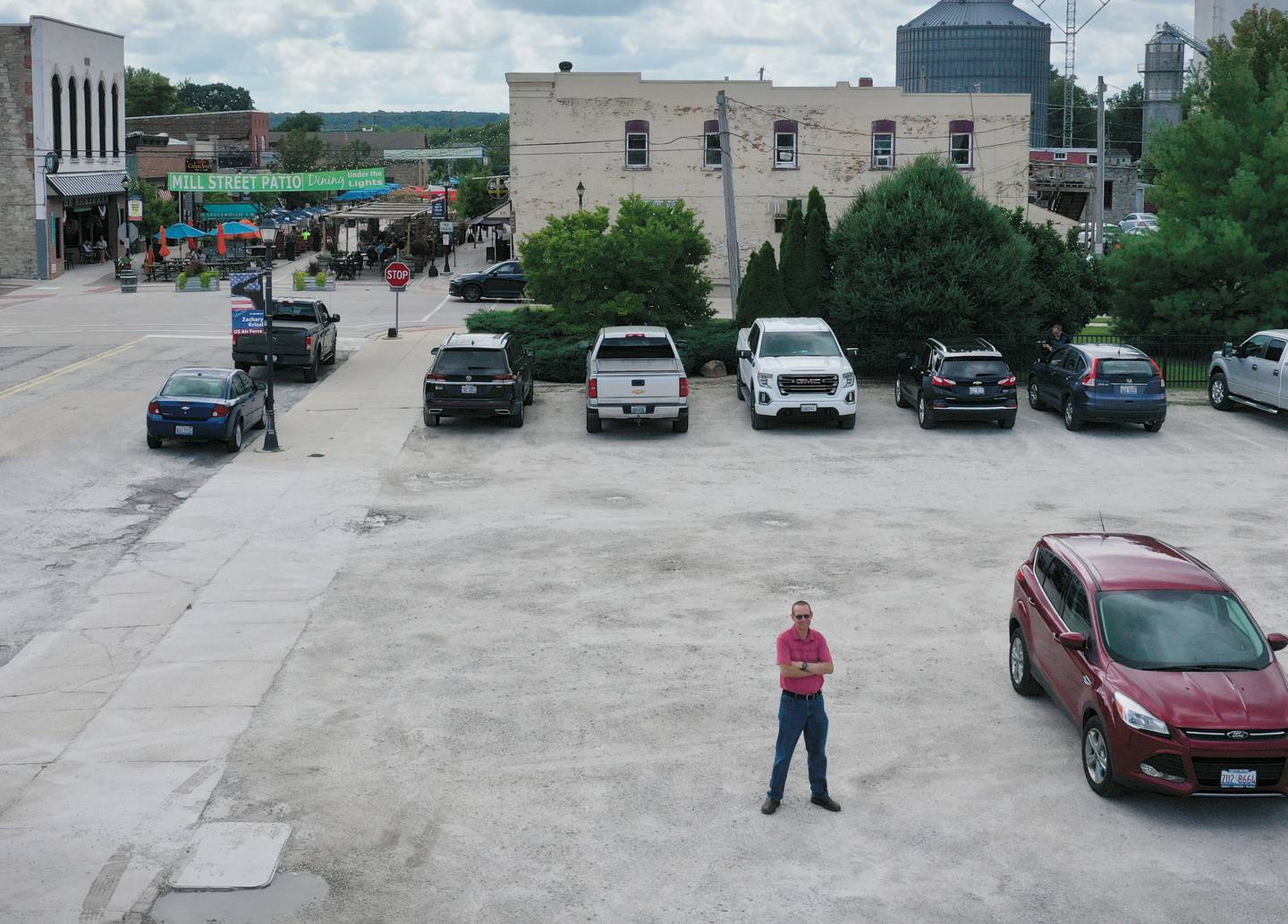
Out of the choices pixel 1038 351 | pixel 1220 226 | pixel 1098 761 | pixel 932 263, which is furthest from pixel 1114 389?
pixel 1098 761

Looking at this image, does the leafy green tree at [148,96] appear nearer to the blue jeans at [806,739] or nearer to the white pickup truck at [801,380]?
the white pickup truck at [801,380]

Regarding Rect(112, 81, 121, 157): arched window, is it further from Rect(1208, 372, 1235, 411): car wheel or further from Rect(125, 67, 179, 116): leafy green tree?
Rect(125, 67, 179, 116): leafy green tree

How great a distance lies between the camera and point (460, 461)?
2528 cm

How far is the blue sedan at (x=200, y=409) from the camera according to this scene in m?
25.2

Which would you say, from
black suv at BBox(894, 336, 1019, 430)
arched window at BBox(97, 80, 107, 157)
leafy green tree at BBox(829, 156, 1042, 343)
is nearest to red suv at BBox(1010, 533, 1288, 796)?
black suv at BBox(894, 336, 1019, 430)

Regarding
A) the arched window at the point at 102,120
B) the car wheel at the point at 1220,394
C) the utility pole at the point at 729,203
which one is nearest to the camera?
the car wheel at the point at 1220,394

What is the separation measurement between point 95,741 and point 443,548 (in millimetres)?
7180

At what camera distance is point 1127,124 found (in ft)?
511

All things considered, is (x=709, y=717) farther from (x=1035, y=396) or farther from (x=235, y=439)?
(x=1035, y=396)

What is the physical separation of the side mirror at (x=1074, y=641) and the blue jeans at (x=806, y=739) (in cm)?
222

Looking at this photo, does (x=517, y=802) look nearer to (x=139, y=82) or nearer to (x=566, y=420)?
(x=566, y=420)

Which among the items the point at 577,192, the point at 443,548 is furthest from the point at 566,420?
the point at 577,192

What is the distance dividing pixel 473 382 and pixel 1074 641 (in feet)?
55.9

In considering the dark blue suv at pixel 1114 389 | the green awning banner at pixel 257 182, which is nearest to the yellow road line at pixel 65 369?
the dark blue suv at pixel 1114 389
